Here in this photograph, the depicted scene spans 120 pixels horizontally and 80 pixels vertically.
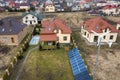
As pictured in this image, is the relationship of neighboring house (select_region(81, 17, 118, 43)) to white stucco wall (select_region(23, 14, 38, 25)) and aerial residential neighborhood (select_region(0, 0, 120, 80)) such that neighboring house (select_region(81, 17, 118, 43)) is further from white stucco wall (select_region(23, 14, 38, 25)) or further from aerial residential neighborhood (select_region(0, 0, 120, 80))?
white stucco wall (select_region(23, 14, 38, 25))

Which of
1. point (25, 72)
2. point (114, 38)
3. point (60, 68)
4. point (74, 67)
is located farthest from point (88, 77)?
point (114, 38)

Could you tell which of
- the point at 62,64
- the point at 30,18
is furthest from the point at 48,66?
the point at 30,18

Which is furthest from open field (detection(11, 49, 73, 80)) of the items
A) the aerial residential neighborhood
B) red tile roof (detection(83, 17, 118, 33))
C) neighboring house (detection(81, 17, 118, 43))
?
red tile roof (detection(83, 17, 118, 33))

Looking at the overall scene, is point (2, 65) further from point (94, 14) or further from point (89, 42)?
point (94, 14)

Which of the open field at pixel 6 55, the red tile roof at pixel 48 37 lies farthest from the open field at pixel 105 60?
the open field at pixel 6 55

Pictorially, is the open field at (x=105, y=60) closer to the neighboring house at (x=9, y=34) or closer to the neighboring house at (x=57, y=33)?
the neighboring house at (x=57, y=33)

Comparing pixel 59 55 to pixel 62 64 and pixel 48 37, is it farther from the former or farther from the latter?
pixel 48 37
